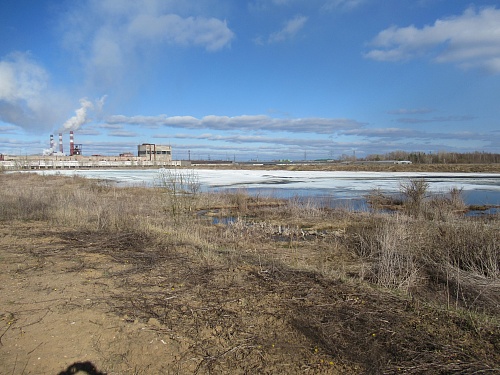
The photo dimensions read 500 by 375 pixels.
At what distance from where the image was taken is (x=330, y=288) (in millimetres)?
5352

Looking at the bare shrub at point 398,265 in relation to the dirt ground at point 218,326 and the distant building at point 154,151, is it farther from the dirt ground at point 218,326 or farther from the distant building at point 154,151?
the distant building at point 154,151

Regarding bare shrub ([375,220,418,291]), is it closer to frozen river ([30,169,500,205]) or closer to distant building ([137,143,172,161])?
frozen river ([30,169,500,205])

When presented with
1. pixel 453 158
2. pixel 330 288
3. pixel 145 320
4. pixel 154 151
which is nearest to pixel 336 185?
pixel 330 288

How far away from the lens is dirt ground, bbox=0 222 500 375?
11.5 feet

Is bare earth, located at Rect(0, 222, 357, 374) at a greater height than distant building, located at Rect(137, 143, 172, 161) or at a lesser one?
lesser

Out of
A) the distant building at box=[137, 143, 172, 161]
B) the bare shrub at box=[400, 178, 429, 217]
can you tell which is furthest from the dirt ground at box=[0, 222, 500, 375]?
the distant building at box=[137, 143, 172, 161]

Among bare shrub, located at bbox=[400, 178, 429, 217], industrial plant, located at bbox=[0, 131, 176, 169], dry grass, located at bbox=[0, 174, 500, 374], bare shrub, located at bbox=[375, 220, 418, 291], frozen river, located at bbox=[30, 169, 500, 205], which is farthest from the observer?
industrial plant, located at bbox=[0, 131, 176, 169]

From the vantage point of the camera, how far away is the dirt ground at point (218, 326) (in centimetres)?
352

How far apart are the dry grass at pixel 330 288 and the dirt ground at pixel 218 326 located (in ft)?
0.07

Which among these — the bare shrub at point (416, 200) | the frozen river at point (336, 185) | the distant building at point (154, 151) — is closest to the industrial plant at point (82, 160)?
the distant building at point (154, 151)

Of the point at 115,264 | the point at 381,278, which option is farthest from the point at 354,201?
the point at 115,264

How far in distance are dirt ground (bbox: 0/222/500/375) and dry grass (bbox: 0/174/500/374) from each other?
0.02 m

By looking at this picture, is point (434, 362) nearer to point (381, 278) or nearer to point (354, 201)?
point (381, 278)

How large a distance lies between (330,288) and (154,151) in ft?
361
